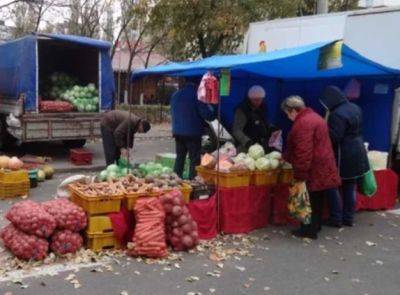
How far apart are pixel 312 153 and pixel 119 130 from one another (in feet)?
11.1

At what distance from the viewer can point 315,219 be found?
7.09 metres

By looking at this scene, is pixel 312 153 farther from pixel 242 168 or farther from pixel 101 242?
pixel 101 242

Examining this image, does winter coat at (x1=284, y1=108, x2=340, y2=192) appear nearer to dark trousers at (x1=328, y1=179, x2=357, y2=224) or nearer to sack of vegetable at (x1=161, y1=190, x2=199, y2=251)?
dark trousers at (x1=328, y1=179, x2=357, y2=224)

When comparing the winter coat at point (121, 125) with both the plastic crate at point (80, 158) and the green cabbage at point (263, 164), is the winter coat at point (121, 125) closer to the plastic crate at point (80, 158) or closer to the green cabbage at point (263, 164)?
the green cabbage at point (263, 164)

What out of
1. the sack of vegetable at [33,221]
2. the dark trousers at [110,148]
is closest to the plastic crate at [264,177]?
the sack of vegetable at [33,221]

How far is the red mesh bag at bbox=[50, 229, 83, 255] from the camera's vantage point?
593 cm

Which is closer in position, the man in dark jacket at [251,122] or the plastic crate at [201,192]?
the plastic crate at [201,192]

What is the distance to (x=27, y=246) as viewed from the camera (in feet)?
18.8

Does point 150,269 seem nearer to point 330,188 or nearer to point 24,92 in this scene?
point 330,188

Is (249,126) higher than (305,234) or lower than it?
higher

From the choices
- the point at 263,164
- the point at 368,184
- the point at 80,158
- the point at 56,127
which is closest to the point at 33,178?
the point at 80,158

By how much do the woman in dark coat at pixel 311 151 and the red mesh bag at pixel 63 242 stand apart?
270 cm

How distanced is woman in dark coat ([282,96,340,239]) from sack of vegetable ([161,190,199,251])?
147 cm

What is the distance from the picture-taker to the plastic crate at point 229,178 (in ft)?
23.4
